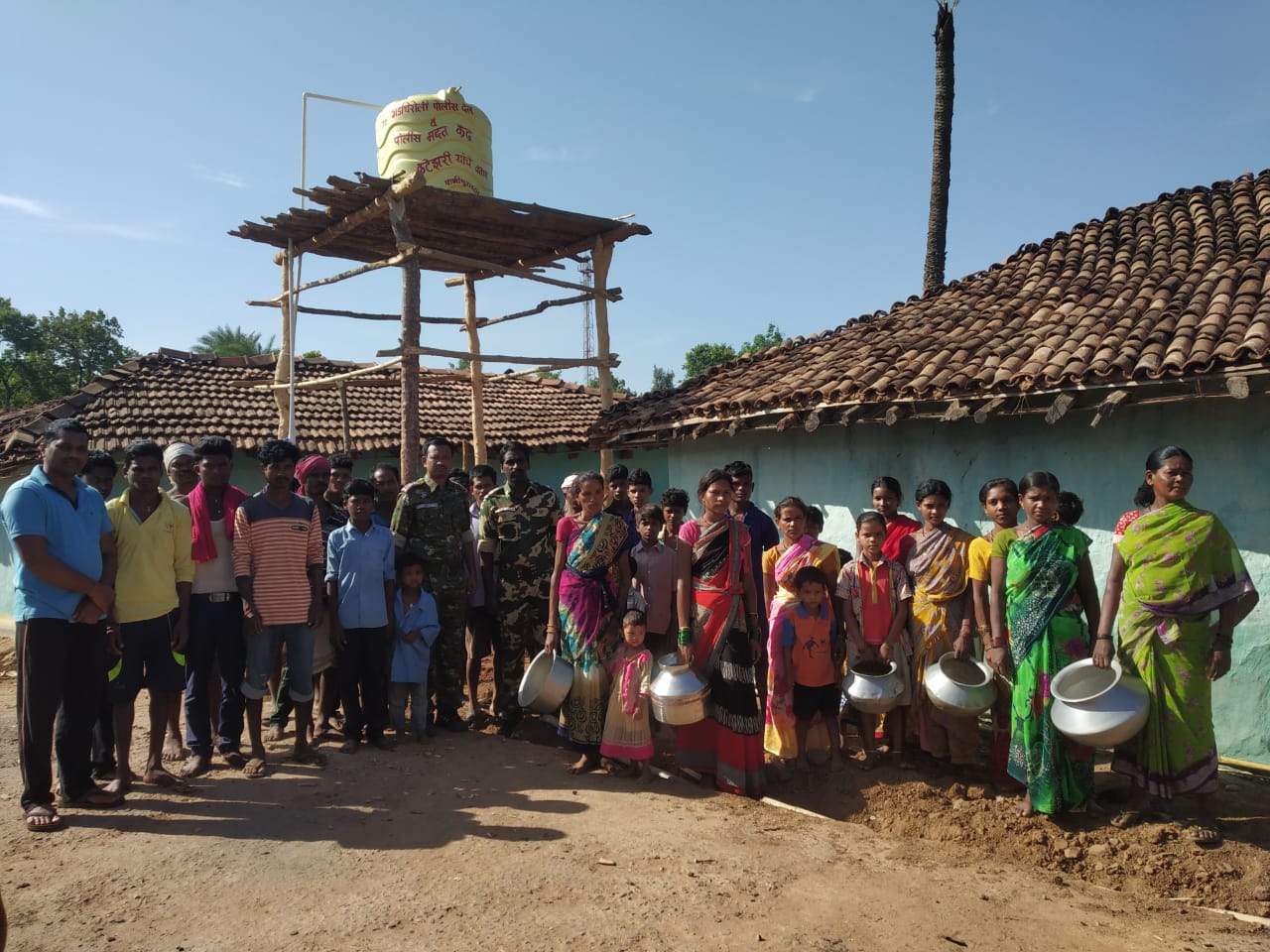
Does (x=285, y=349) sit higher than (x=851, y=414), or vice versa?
(x=285, y=349)

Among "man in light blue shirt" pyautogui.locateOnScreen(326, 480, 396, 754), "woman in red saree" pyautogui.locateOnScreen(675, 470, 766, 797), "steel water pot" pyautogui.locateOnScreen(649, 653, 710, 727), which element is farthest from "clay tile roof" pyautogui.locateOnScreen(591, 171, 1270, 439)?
"man in light blue shirt" pyautogui.locateOnScreen(326, 480, 396, 754)

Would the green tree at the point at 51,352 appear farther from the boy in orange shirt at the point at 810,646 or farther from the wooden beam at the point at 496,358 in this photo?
the boy in orange shirt at the point at 810,646

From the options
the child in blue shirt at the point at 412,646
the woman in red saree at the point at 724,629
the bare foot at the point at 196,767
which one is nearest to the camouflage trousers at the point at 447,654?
the child in blue shirt at the point at 412,646

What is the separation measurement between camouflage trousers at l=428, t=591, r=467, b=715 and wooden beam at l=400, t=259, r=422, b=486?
294cm

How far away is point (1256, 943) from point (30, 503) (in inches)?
216

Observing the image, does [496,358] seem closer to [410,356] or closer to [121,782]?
[410,356]

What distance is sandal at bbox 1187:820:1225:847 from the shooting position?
4082 mm

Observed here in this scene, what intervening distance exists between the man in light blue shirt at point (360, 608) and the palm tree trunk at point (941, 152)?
38.9 ft

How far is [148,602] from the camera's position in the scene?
4.51 metres

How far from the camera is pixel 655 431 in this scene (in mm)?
9555

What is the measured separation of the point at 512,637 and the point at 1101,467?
4.46 meters

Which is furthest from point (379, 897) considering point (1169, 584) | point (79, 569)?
point (1169, 584)

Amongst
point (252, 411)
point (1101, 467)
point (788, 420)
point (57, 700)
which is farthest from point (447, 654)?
point (252, 411)

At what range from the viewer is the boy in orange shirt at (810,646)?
5047mm
